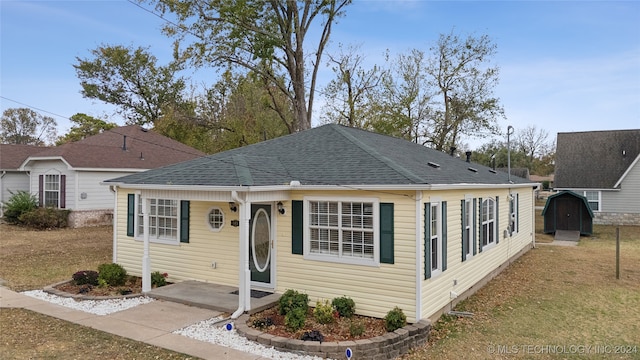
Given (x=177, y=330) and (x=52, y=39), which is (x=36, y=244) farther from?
(x=177, y=330)

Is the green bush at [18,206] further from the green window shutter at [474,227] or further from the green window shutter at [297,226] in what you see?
the green window shutter at [474,227]

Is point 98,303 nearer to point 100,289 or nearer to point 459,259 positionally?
point 100,289

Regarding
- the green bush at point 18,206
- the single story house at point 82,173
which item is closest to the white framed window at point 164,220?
the single story house at point 82,173

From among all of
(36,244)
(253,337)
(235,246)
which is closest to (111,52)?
(36,244)

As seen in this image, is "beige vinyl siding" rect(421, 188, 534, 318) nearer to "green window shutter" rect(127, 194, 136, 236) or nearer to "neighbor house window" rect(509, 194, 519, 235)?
"neighbor house window" rect(509, 194, 519, 235)

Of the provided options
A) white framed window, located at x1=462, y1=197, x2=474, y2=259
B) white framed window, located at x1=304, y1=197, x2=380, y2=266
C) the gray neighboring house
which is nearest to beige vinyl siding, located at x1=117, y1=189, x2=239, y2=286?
white framed window, located at x1=304, y1=197, x2=380, y2=266

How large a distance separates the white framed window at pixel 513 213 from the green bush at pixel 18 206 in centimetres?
2080

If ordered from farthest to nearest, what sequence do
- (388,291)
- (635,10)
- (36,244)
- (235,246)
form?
1. (36,244)
2. (635,10)
3. (235,246)
4. (388,291)

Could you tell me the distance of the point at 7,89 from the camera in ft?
41.4

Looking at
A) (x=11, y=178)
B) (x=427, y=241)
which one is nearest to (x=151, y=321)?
(x=427, y=241)

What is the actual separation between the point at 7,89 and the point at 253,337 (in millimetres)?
12143

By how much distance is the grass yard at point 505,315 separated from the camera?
19.8 feet

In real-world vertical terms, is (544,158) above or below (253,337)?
above

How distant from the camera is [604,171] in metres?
24.5
